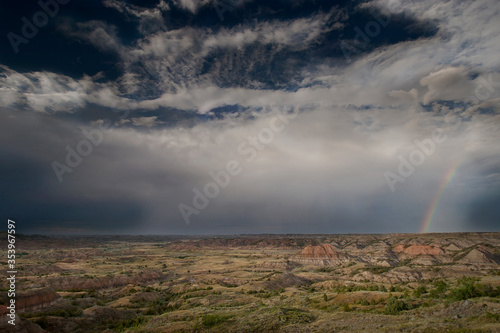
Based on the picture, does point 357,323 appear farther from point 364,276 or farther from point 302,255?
point 302,255

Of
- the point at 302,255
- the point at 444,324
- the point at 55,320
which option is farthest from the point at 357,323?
the point at 302,255

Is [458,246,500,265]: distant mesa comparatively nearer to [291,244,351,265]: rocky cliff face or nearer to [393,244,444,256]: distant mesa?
[393,244,444,256]: distant mesa

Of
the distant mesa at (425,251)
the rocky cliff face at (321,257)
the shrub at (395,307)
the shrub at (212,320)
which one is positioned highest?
the shrub at (395,307)

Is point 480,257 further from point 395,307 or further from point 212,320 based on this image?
point 212,320

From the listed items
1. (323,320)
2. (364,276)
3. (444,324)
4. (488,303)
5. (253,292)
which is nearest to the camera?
(444,324)

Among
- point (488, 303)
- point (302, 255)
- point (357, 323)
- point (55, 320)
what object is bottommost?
point (302, 255)

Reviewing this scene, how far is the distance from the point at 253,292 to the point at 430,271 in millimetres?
50474

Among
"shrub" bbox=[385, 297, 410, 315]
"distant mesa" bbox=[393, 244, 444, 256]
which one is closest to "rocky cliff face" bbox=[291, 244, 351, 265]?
"distant mesa" bbox=[393, 244, 444, 256]

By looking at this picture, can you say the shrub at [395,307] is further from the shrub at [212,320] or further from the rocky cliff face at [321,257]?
the rocky cliff face at [321,257]

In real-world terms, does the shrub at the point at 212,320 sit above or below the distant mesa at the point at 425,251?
above

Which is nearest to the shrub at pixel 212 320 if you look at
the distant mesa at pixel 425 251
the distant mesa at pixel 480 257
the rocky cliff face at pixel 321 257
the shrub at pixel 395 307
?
the shrub at pixel 395 307

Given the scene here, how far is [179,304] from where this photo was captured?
41062 millimetres

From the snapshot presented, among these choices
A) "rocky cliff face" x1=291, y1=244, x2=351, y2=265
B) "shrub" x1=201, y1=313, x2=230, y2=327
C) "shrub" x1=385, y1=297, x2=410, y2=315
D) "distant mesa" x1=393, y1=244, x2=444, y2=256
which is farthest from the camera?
"rocky cliff face" x1=291, y1=244, x2=351, y2=265

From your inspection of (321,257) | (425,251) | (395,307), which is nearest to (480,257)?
(425,251)
